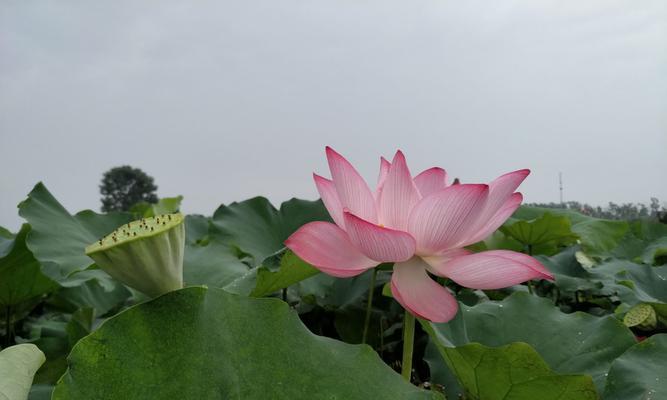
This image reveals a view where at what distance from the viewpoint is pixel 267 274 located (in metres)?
0.65

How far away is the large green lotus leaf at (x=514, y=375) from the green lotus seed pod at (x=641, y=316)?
355 mm

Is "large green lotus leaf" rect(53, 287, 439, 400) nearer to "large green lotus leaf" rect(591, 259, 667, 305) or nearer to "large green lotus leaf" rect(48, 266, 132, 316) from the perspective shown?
"large green lotus leaf" rect(591, 259, 667, 305)

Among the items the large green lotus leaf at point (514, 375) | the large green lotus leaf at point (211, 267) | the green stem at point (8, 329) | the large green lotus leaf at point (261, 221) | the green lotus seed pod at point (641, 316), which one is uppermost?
the large green lotus leaf at point (261, 221)

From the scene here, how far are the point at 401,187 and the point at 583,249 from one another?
1.10 metres

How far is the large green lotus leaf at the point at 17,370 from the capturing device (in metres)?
0.45

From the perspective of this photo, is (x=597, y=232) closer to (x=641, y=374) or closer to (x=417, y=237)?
(x=641, y=374)

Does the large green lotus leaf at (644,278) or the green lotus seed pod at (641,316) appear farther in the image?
the large green lotus leaf at (644,278)

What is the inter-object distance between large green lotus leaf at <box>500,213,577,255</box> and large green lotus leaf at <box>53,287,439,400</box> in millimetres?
999

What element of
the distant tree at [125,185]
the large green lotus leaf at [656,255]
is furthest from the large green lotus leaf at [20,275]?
the distant tree at [125,185]

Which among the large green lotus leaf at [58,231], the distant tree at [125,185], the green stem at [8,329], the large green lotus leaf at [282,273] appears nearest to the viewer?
the large green lotus leaf at [282,273]

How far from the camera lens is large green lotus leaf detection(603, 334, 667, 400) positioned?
0.52 meters

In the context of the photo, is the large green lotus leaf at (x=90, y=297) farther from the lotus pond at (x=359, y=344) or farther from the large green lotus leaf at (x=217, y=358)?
the large green lotus leaf at (x=217, y=358)

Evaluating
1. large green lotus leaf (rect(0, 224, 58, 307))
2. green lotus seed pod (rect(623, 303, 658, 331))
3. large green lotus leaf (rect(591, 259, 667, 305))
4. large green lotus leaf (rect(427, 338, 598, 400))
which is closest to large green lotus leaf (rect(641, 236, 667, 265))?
large green lotus leaf (rect(591, 259, 667, 305))

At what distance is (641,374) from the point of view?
537mm
